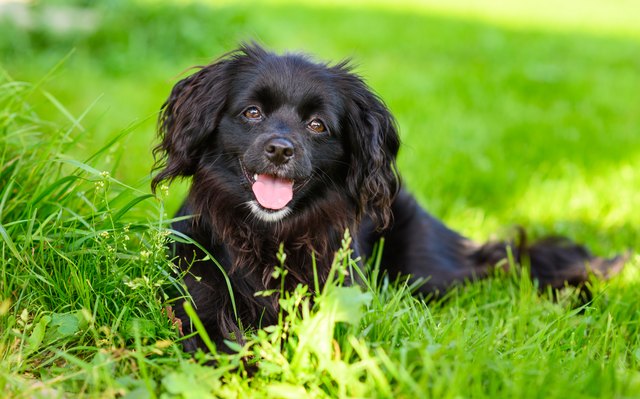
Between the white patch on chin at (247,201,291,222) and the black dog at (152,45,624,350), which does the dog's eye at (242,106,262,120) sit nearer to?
the black dog at (152,45,624,350)

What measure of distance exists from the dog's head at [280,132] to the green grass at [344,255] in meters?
0.19

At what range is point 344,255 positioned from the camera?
2.20m

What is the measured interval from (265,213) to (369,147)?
0.53 m

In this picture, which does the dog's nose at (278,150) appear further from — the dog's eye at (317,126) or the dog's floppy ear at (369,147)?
the dog's floppy ear at (369,147)

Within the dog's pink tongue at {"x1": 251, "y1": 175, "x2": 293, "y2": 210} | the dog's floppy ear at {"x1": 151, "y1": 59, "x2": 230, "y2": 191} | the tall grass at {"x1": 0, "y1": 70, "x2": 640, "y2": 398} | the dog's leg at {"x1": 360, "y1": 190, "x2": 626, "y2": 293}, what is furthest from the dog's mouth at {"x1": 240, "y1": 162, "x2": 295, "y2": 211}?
the dog's leg at {"x1": 360, "y1": 190, "x2": 626, "y2": 293}

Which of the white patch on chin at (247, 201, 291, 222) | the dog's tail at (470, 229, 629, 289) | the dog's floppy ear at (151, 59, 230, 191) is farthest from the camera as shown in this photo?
the dog's tail at (470, 229, 629, 289)

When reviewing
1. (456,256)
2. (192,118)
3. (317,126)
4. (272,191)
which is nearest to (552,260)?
(456,256)

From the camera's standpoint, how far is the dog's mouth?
263 centimetres

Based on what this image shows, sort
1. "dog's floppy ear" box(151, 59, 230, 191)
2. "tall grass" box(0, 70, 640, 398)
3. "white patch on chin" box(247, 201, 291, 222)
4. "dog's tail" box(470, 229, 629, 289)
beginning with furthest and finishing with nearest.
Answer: "dog's tail" box(470, 229, 629, 289) < "dog's floppy ear" box(151, 59, 230, 191) < "white patch on chin" box(247, 201, 291, 222) < "tall grass" box(0, 70, 640, 398)

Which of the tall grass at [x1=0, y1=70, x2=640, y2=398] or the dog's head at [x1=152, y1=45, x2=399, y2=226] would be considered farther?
the dog's head at [x1=152, y1=45, x2=399, y2=226]

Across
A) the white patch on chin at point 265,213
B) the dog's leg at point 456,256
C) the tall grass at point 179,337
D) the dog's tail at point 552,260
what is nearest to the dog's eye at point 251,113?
the white patch on chin at point 265,213

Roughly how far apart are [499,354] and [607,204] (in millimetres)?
2653

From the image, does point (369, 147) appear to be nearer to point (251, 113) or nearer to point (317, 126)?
point (317, 126)

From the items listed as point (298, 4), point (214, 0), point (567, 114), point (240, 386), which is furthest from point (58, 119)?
point (298, 4)
